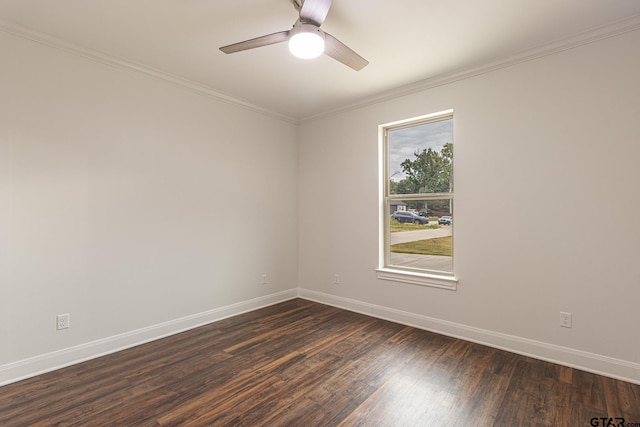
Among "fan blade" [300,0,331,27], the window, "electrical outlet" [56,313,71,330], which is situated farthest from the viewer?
the window

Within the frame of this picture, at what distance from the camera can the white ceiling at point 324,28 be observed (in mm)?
2211

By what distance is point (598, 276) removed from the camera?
2506 millimetres

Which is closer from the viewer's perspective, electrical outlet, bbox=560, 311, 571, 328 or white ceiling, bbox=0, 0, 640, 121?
white ceiling, bbox=0, 0, 640, 121

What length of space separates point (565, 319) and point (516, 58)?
2.32m

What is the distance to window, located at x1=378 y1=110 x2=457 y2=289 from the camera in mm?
3461

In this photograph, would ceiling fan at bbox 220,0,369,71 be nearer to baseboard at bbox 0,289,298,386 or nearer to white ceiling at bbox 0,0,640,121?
white ceiling at bbox 0,0,640,121

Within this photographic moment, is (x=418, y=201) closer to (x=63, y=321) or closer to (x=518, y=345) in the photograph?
(x=518, y=345)

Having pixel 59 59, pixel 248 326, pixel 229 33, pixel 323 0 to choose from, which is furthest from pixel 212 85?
pixel 248 326

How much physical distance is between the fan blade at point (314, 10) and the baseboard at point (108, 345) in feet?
10.2

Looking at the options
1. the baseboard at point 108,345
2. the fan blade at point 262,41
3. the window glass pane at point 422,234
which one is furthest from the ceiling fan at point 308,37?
the baseboard at point 108,345

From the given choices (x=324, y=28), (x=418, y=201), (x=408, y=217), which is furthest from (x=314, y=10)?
(x=408, y=217)

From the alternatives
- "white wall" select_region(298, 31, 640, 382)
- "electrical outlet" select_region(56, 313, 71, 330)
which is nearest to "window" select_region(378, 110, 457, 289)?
"white wall" select_region(298, 31, 640, 382)

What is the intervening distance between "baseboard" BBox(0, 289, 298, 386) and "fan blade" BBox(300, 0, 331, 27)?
3111 millimetres

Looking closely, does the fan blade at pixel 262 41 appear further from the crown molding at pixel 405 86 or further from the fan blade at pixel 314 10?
the crown molding at pixel 405 86
